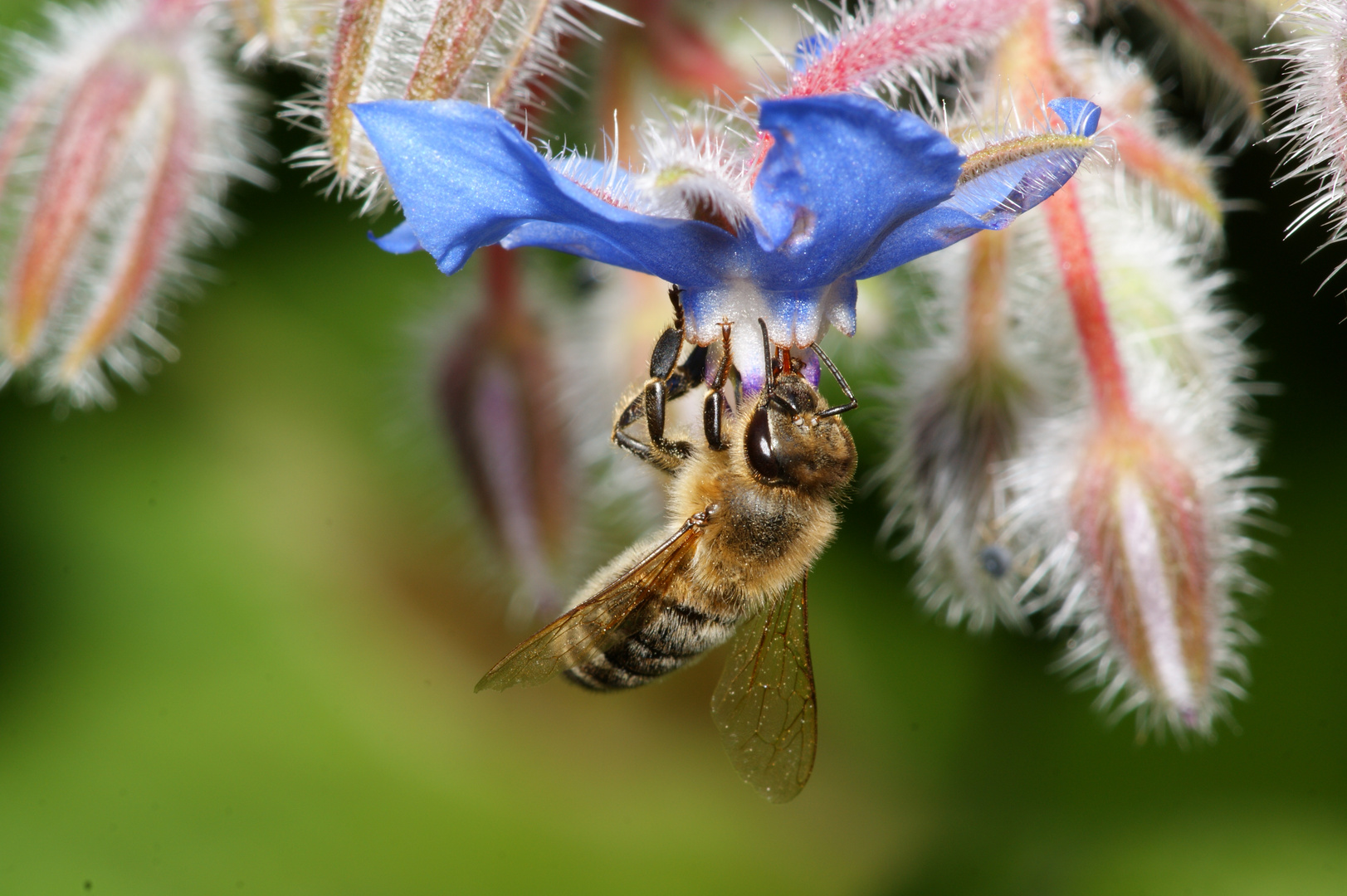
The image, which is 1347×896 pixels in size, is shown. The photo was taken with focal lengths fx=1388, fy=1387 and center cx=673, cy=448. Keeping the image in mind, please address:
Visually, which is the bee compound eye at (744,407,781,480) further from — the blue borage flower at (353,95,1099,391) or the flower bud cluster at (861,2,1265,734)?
the flower bud cluster at (861,2,1265,734)

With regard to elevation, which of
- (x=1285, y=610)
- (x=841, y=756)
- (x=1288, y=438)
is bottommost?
(x=841, y=756)

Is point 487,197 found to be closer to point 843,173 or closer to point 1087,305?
point 843,173

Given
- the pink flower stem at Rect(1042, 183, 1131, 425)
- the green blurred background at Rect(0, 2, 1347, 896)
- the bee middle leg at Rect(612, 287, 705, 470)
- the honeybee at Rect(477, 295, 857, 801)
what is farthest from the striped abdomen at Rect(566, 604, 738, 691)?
the green blurred background at Rect(0, 2, 1347, 896)

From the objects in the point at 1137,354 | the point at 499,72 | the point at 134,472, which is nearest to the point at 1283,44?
the point at 1137,354

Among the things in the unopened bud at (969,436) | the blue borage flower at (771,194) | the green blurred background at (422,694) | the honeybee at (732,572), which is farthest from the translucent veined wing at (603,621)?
the green blurred background at (422,694)

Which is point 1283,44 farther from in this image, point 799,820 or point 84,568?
point 84,568

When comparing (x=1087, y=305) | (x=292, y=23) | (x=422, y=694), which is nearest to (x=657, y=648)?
(x=1087, y=305)

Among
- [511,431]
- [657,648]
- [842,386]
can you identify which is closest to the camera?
[842,386]

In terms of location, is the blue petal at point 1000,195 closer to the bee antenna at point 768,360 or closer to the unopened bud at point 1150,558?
the bee antenna at point 768,360
